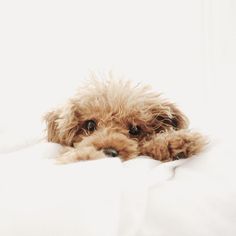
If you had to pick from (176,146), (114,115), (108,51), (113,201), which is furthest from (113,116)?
(108,51)

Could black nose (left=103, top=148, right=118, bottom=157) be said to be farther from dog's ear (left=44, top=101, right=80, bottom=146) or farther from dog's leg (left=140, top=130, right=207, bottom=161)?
dog's ear (left=44, top=101, right=80, bottom=146)

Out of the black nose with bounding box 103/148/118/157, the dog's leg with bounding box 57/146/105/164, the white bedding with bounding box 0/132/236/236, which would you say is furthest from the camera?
the black nose with bounding box 103/148/118/157

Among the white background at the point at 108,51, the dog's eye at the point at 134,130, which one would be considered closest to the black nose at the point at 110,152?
the dog's eye at the point at 134,130

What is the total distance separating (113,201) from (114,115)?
677 mm

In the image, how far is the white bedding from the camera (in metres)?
0.70

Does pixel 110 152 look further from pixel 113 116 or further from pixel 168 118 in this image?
pixel 168 118

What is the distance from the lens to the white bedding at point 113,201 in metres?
0.70

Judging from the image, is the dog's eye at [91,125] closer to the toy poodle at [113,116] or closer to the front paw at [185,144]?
the toy poodle at [113,116]

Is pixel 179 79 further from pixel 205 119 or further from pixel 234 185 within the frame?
pixel 234 185

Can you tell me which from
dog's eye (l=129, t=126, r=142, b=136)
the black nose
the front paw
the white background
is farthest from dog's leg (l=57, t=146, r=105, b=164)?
the white background

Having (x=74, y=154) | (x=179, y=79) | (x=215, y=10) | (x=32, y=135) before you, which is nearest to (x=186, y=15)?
(x=215, y=10)

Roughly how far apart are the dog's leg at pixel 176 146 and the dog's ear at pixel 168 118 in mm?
256

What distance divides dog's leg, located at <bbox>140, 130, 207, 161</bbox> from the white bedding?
186 mm

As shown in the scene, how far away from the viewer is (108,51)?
212cm
